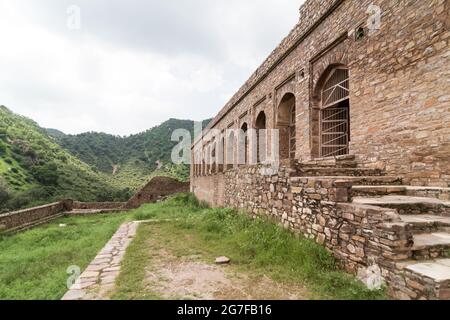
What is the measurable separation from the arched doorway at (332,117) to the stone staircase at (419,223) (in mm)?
2792

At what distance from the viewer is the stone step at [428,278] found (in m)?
2.18

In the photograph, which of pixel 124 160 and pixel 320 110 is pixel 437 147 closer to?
pixel 320 110

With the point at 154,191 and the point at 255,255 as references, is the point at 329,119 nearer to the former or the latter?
the point at 255,255

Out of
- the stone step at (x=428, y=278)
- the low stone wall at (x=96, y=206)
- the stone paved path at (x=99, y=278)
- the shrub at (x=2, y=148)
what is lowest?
the low stone wall at (x=96, y=206)

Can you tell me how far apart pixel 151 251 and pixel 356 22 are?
737 centimetres

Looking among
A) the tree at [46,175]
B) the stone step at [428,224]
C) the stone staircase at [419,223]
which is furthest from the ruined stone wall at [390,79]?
the tree at [46,175]

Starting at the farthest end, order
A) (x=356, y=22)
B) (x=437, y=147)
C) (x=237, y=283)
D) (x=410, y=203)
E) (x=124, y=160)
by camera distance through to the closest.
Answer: (x=124, y=160)
(x=356, y=22)
(x=437, y=147)
(x=410, y=203)
(x=237, y=283)

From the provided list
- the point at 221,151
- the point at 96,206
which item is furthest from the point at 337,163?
the point at 96,206

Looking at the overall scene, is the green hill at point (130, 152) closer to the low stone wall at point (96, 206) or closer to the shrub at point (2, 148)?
the shrub at point (2, 148)

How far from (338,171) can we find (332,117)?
3463mm

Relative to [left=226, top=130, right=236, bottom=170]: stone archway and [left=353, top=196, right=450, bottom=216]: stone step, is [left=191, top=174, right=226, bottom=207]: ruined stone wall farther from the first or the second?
[left=353, top=196, right=450, bottom=216]: stone step

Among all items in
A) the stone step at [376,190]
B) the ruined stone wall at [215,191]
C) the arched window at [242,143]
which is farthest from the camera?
the arched window at [242,143]

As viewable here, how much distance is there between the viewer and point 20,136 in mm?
37812
